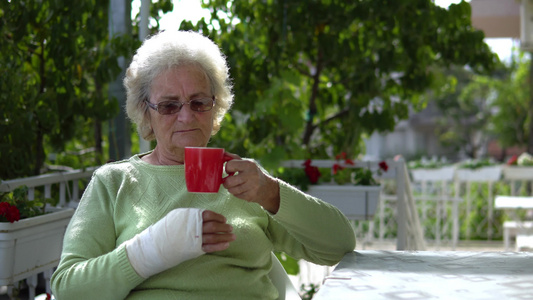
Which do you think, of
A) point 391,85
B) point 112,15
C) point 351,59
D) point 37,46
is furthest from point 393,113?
point 37,46

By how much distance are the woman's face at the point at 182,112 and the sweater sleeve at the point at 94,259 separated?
23cm

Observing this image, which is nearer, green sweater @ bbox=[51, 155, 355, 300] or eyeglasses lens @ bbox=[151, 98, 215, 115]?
green sweater @ bbox=[51, 155, 355, 300]

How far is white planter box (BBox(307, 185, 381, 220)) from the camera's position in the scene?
3.33 metres

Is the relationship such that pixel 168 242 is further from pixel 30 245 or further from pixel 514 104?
pixel 514 104

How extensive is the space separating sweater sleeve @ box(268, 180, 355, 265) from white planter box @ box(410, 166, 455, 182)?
5.27 meters

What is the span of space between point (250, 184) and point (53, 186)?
5.28 ft

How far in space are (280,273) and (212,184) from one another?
63 centimetres

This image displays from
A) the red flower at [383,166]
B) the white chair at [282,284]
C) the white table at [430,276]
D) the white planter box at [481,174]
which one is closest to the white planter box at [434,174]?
the white planter box at [481,174]

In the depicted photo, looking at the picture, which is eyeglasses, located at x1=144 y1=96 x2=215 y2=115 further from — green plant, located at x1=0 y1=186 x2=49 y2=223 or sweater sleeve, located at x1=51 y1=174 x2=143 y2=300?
green plant, located at x1=0 y1=186 x2=49 y2=223

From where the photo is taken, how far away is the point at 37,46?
272cm

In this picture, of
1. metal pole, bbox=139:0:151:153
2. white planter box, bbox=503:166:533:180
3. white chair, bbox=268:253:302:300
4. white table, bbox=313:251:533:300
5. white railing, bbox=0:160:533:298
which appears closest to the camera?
white table, bbox=313:251:533:300

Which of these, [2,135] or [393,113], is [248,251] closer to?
[2,135]

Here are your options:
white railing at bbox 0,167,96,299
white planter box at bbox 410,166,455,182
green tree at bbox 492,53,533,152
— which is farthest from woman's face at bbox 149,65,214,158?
green tree at bbox 492,53,533,152

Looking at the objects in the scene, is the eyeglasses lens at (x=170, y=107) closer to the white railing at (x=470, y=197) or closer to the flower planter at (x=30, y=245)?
the flower planter at (x=30, y=245)
